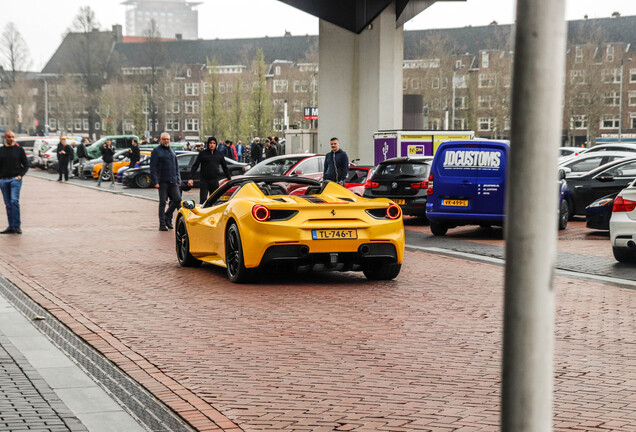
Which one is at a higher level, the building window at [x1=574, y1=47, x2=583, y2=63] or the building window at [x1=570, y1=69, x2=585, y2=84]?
the building window at [x1=574, y1=47, x2=583, y2=63]

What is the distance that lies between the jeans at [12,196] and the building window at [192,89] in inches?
5088

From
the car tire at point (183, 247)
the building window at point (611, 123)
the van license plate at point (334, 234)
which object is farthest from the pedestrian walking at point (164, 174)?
the building window at point (611, 123)

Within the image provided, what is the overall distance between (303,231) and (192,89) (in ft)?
451

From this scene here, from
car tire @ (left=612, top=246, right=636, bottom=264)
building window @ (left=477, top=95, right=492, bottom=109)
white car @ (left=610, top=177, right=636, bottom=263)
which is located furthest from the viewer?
building window @ (left=477, top=95, right=492, bottom=109)

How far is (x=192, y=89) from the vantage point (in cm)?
14512

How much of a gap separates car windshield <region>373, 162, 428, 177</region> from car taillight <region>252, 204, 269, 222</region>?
9.52m

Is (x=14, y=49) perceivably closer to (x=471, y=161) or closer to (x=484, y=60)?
(x=484, y=60)

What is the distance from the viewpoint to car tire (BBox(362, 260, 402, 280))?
36.1ft

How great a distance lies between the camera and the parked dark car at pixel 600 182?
63.5 feet

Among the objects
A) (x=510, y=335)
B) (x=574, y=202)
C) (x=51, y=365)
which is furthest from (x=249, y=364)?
(x=574, y=202)

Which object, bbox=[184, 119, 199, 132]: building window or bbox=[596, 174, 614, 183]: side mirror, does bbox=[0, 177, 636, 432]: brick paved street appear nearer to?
bbox=[596, 174, 614, 183]: side mirror

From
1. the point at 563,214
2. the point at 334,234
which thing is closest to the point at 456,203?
the point at 563,214

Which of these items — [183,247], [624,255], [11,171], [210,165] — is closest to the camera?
[183,247]

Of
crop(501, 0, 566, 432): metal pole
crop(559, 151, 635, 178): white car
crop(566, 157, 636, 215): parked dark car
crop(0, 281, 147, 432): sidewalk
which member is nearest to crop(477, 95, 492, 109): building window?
crop(559, 151, 635, 178): white car
